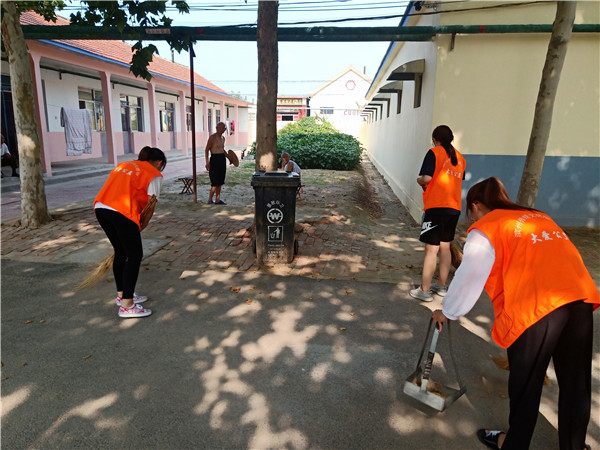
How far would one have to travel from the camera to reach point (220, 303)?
4.28 m

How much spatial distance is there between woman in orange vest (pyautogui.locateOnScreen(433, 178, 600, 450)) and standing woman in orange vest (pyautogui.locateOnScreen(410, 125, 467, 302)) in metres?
1.96

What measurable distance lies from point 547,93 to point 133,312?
5.64 metres

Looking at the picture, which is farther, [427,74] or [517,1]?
[427,74]

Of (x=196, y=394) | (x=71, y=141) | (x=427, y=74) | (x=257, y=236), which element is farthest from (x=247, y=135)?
(x=196, y=394)

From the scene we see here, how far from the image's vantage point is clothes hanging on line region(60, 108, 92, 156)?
15.6m

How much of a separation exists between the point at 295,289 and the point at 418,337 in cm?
150

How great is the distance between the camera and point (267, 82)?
573 centimetres

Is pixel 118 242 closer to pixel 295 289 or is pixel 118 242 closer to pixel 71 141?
pixel 295 289

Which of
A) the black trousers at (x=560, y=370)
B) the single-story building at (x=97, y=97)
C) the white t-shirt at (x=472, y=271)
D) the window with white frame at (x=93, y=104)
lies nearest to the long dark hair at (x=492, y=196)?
the white t-shirt at (x=472, y=271)

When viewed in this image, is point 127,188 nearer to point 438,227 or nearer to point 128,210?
point 128,210

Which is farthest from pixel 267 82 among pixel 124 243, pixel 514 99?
pixel 514 99

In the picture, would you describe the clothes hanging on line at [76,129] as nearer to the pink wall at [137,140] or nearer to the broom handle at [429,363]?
the pink wall at [137,140]

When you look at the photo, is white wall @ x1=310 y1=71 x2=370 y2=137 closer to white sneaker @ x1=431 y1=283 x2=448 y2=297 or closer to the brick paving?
the brick paving

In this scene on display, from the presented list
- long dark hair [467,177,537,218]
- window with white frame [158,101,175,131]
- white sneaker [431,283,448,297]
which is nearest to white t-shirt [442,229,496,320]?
long dark hair [467,177,537,218]
